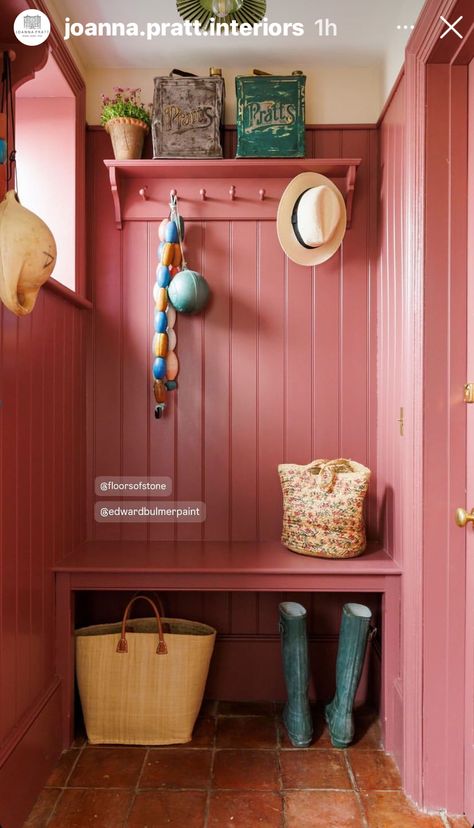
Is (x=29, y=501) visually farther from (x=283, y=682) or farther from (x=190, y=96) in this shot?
(x=190, y=96)

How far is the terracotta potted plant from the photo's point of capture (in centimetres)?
236

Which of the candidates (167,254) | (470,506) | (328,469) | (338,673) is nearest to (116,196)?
(167,254)

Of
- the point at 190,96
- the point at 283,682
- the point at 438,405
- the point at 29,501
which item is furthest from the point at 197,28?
the point at 283,682

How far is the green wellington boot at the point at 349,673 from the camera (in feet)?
7.02

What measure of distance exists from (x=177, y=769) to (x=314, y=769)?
45 centimetres

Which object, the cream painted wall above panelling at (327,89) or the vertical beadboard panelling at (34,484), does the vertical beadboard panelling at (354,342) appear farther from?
the vertical beadboard panelling at (34,484)

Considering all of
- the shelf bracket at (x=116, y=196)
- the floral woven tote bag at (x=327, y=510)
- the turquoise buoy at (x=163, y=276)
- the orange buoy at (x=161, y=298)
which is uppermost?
the shelf bracket at (x=116, y=196)

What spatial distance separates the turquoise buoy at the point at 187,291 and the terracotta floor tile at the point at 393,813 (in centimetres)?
177

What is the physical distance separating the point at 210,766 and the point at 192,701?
0.71 feet

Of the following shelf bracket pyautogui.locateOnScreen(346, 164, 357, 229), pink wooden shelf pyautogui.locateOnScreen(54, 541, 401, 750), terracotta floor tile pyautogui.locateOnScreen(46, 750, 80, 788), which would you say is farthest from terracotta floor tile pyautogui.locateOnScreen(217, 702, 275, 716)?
shelf bracket pyautogui.locateOnScreen(346, 164, 357, 229)

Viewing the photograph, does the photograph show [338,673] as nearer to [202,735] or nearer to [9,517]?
[202,735]

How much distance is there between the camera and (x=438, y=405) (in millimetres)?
1819

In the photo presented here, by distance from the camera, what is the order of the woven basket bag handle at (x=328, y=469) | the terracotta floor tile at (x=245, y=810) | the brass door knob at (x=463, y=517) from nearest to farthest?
the brass door knob at (x=463, y=517) → the terracotta floor tile at (x=245, y=810) → the woven basket bag handle at (x=328, y=469)

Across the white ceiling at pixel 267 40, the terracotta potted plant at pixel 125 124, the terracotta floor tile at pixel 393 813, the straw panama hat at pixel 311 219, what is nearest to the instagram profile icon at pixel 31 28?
the white ceiling at pixel 267 40
